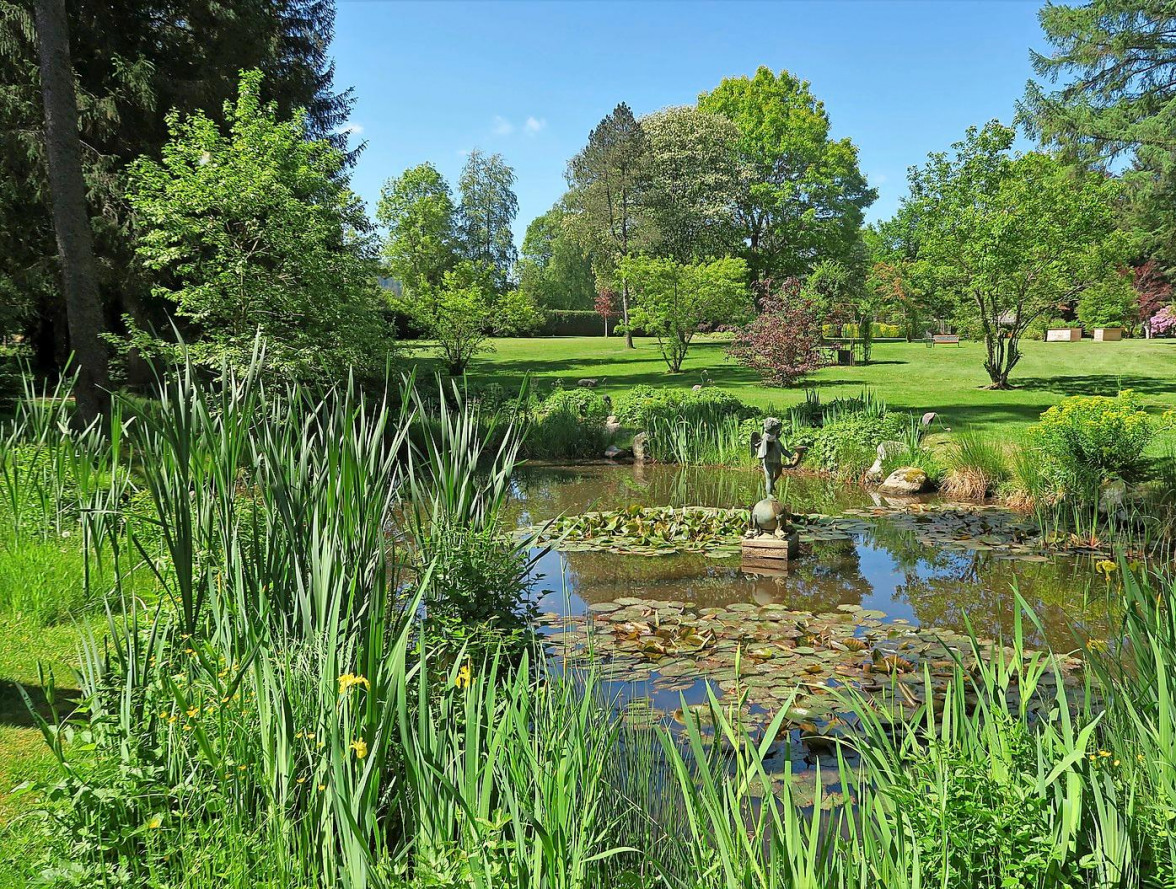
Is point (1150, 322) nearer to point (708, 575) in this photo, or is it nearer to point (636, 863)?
point (708, 575)

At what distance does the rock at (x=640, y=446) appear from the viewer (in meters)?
12.7

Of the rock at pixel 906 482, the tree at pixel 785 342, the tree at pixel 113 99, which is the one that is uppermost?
the tree at pixel 113 99

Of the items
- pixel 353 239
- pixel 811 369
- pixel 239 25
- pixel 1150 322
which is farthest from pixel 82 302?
pixel 1150 322

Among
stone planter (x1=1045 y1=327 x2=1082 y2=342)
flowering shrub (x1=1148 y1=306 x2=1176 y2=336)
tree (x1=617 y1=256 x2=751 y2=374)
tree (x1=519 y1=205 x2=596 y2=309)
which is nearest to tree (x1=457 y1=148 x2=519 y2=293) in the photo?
tree (x1=519 y1=205 x2=596 y2=309)

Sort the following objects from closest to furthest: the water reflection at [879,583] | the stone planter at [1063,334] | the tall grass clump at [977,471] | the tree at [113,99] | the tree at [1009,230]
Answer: the water reflection at [879,583]
the tall grass clump at [977,471]
the tree at [113,99]
the tree at [1009,230]
the stone planter at [1063,334]

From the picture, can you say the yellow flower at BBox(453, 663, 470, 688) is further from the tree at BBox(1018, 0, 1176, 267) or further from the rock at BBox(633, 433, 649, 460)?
the tree at BBox(1018, 0, 1176, 267)

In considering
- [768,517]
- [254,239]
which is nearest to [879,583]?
[768,517]

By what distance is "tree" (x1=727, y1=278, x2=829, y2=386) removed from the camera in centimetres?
1823

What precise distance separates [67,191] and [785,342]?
1446 centimetres

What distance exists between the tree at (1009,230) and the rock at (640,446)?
723 centimetres

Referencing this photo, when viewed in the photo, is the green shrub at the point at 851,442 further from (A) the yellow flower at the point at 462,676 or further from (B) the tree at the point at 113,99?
(B) the tree at the point at 113,99

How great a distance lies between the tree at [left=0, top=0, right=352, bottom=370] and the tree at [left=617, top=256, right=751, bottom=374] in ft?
33.8

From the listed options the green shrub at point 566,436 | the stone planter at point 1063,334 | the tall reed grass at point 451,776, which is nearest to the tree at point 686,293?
the green shrub at point 566,436

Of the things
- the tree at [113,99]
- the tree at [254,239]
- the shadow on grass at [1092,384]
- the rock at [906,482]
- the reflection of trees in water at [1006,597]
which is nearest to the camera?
the reflection of trees in water at [1006,597]
